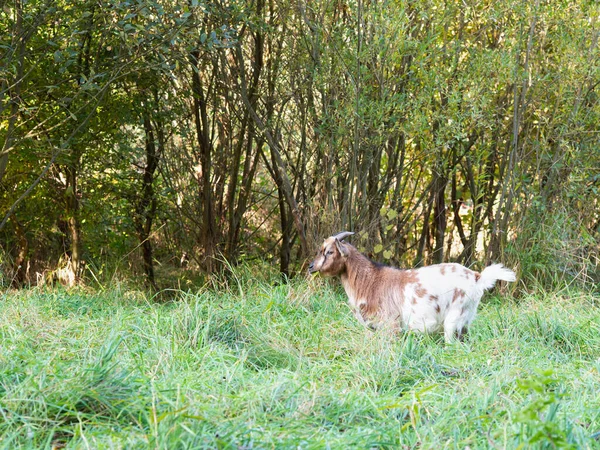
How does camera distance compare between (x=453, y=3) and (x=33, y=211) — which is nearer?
(x=453, y=3)

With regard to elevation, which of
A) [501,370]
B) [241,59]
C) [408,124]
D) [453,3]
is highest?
[453,3]

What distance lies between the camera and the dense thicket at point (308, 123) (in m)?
7.81

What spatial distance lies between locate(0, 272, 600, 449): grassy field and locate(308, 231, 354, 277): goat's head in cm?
32

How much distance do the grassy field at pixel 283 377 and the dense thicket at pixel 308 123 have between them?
1.72m

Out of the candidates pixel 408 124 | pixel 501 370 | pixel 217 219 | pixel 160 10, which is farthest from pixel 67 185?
pixel 501 370

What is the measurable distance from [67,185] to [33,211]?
2.40ft

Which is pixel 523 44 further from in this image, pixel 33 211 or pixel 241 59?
pixel 33 211

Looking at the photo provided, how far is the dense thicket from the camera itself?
7.81 meters

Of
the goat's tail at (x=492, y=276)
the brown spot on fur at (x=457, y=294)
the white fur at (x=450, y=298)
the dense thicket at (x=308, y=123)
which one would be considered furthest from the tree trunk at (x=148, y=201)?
the goat's tail at (x=492, y=276)

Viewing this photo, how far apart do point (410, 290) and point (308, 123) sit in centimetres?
338

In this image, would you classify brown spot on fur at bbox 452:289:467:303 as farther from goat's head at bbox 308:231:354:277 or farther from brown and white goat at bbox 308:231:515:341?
goat's head at bbox 308:231:354:277

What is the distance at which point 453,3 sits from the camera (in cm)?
855

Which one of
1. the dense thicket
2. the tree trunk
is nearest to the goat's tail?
the dense thicket

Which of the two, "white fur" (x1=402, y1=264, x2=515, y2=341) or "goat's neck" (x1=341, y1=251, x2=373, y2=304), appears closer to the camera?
"white fur" (x1=402, y1=264, x2=515, y2=341)
